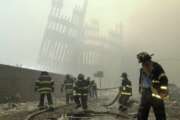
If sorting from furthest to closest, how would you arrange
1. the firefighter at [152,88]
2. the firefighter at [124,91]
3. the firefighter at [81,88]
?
the firefighter at [124,91], the firefighter at [81,88], the firefighter at [152,88]

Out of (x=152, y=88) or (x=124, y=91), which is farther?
(x=124, y=91)

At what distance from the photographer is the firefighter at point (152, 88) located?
8.00m

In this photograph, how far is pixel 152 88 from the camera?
8.12 metres

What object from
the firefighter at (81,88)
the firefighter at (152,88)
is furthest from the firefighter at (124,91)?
the firefighter at (152,88)

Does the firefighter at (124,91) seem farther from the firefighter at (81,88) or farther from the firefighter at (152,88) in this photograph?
the firefighter at (152,88)

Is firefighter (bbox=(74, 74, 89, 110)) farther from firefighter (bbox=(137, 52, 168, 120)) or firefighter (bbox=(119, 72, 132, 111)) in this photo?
firefighter (bbox=(137, 52, 168, 120))

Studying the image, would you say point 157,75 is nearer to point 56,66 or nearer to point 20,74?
point 20,74

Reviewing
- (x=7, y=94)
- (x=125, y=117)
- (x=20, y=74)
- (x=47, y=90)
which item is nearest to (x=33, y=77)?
(x=20, y=74)

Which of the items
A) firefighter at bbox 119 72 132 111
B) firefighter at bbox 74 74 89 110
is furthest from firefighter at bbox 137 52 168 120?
firefighter at bbox 119 72 132 111

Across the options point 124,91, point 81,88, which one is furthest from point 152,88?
point 124,91

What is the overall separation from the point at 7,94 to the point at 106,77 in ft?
235

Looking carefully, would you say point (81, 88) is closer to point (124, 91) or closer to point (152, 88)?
point (124, 91)

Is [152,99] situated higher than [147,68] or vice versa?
[147,68]

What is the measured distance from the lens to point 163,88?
794 centimetres
